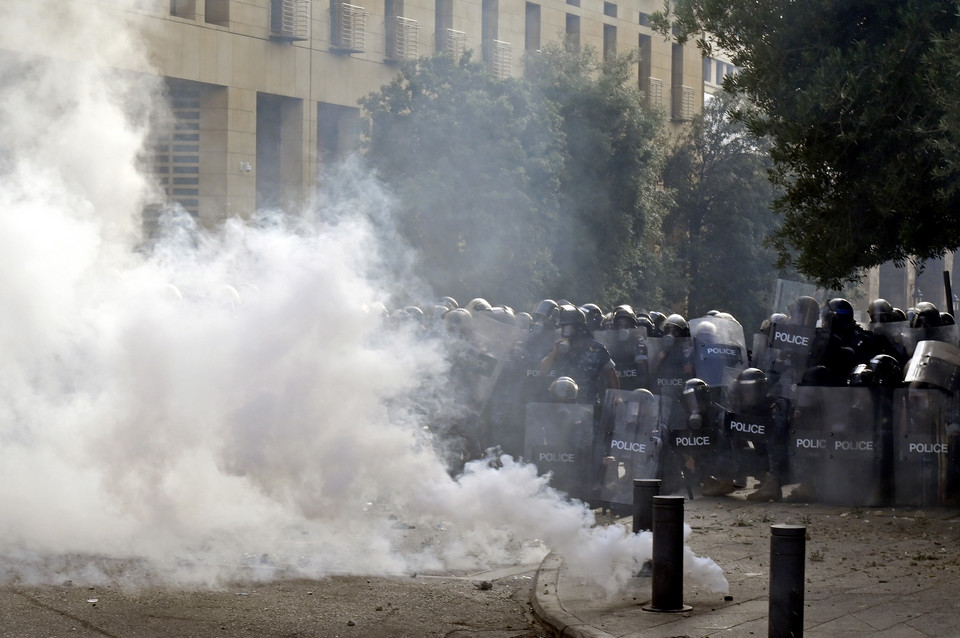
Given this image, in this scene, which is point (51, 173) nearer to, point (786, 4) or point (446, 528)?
point (446, 528)

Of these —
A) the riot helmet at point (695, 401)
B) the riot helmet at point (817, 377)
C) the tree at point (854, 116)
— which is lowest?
the riot helmet at point (695, 401)

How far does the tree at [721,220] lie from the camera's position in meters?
38.6

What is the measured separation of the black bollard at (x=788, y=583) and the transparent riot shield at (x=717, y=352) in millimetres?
7167

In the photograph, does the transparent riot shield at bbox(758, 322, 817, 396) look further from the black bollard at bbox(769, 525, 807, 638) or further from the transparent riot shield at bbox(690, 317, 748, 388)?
the black bollard at bbox(769, 525, 807, 638)

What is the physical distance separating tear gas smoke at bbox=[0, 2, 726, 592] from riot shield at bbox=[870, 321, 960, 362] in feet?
19.1

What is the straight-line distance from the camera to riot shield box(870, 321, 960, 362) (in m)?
12.8

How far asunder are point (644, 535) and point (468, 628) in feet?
4.81

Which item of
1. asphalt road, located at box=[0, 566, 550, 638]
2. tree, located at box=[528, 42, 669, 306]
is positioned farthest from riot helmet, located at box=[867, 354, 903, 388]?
tree, located at box=[528, 42, 669, 306]

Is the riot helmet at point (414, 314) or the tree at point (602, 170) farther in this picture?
the tree at point (602, 170)

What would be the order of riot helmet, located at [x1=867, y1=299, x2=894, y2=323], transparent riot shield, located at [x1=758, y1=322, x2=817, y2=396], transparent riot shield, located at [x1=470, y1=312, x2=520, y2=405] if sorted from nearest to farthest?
transparent riot shield, located at [x1=758, y1=322, x2=817, y2=396], transparent riot shield, located at [x1=470, y1=312, x2=520, y2=405], riot helmet, located at [x1=867, y1=299, x2=894, y2=323]

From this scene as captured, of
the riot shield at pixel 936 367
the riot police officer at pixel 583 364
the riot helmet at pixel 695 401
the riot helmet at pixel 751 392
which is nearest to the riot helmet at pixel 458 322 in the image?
the riot police officer at pixel 583 364

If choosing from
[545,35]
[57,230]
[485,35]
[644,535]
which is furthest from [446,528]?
[545,35]

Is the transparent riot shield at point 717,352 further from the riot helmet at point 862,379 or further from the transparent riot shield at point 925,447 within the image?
the transparent riot shield at point 925,447

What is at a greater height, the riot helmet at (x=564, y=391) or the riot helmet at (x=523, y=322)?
the riot helmet at (x=523, y=322)
